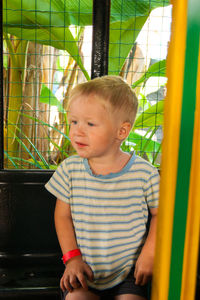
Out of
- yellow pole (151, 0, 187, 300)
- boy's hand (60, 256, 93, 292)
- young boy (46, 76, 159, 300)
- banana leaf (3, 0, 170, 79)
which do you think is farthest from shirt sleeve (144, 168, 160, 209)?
banana leaf (3, 0, 170, 79)

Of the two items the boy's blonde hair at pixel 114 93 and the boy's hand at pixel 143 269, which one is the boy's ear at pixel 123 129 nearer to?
the boy's blonde hair at pixel 114 93

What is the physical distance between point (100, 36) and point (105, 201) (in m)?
0.62

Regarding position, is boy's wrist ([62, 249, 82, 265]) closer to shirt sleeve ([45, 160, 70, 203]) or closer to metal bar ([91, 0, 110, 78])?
shirt sleeve ([45, 160, 70, 203])

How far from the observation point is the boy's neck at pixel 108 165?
947 mm

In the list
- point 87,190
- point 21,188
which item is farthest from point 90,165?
point 21,188

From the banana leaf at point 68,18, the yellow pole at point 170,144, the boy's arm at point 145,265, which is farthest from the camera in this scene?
the banana leaf at point 68,18

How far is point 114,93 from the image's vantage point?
878 millimetres

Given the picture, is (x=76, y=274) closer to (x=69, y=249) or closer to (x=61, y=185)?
(x=69, y=249)

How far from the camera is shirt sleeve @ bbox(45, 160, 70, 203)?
38.5 inches

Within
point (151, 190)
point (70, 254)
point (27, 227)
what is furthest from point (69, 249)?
point (27, 227)

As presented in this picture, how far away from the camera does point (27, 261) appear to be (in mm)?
1312

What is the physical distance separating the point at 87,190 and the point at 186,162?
514 millimetres

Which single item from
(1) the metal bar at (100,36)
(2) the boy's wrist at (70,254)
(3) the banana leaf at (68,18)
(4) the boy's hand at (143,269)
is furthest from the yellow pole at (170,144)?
(3) the banana leaf at (68,18)

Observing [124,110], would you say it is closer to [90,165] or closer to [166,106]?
[90,165]
